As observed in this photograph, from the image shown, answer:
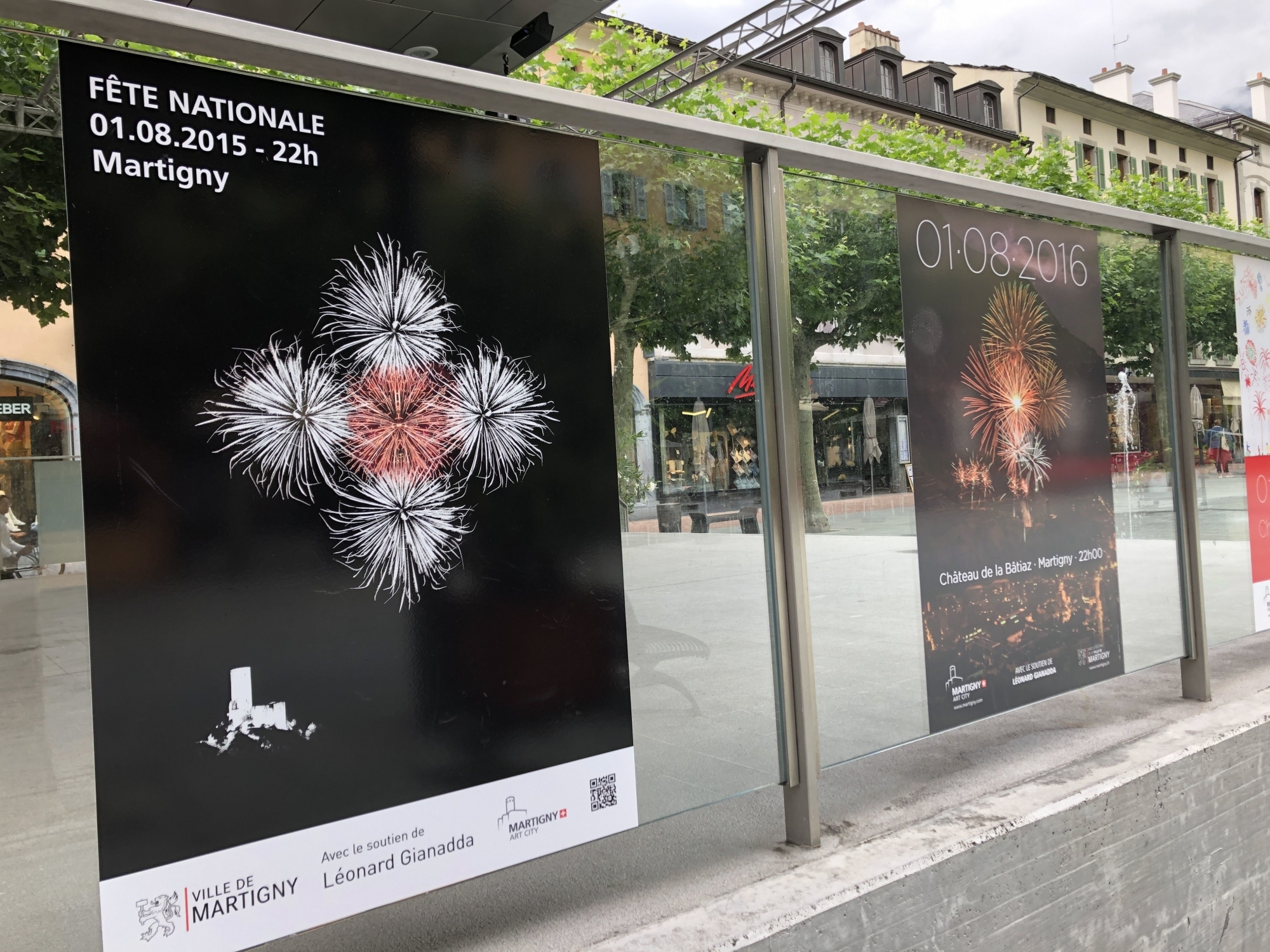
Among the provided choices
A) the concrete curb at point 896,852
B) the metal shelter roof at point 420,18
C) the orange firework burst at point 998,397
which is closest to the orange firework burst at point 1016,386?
the orange firework burst at point 998,397

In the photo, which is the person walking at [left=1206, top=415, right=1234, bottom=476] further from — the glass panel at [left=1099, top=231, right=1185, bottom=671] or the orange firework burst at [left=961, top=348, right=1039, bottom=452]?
the orange firework burst at [left=961, top=348, right=1039, bottom=452]

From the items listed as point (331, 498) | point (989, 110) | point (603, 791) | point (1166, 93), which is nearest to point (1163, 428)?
point (603, 791)

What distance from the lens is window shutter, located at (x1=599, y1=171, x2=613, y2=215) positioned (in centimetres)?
284

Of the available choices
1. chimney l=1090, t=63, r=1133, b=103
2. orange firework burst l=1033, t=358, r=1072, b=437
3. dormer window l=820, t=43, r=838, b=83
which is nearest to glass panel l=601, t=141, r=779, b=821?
orange firework burst l=1033, t=358, r=1072, b=437

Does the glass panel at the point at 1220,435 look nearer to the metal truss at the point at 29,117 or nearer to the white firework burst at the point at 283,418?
the white firework burst at the point at 283,418

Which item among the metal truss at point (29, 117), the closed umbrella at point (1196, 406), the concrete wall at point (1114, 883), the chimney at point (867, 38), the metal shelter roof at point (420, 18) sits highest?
the chimney at point (867, 38)

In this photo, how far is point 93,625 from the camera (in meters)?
1.99

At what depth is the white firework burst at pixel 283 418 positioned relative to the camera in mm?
2193

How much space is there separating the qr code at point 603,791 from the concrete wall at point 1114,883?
537 mm

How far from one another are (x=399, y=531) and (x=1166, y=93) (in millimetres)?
54181

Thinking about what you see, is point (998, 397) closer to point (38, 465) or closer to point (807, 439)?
point (807, 439)

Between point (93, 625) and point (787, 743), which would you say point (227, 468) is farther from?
point (787, 743)

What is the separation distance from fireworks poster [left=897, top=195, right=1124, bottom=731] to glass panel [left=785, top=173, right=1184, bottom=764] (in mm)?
67

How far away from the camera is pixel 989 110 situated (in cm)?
3931
